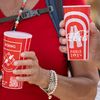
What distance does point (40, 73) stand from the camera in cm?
227

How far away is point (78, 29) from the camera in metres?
2.23

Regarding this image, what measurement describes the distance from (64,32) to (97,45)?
260 millimetres

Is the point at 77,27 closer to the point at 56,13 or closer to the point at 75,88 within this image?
the point at 56,13

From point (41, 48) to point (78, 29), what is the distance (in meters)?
0.37

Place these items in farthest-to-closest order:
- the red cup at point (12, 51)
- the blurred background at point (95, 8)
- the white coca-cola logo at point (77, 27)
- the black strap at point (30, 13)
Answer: the blurred background at point (95, 8)
the black strap at point (30, 13)
the white coca-cola logo at point (77, 27)
the red cup at point (12, 51)

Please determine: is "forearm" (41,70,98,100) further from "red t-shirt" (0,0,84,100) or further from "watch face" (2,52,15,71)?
"watch face" (2,52,15,71)

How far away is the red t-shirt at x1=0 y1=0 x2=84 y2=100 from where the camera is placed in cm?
251

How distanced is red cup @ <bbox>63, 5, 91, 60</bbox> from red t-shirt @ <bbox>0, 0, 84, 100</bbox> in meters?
0.26

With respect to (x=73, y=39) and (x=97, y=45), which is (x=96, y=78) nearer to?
(x=97, y=45)

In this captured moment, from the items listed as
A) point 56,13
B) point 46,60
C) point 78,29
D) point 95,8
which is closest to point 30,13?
point 56,13

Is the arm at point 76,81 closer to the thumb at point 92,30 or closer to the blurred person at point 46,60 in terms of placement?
the blurred person at point 46,60

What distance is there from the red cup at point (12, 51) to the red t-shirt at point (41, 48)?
0.30 m

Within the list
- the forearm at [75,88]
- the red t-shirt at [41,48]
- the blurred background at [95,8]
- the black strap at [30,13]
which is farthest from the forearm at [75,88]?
the blurred background at [95,8]

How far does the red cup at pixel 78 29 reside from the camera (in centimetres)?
223
